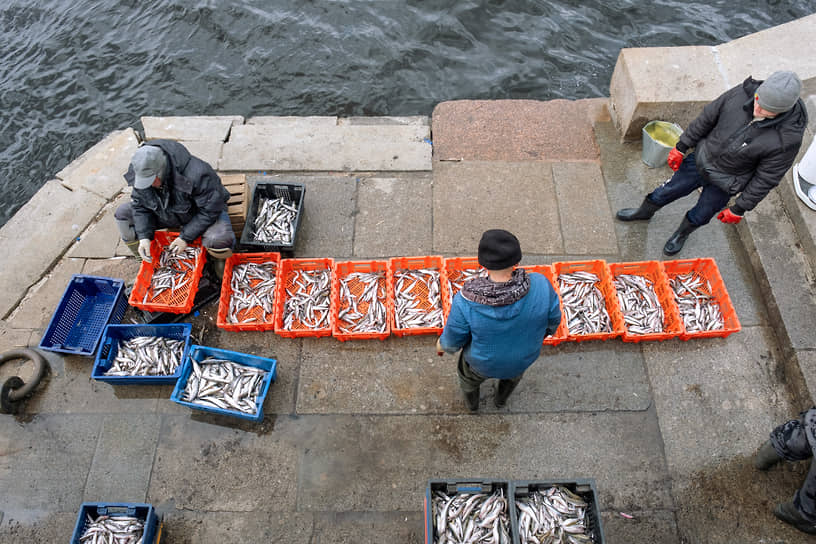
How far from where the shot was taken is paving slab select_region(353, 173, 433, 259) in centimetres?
646

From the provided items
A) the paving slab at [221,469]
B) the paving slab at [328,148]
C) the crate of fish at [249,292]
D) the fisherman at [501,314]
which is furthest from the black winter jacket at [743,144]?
the paving slab at [221,469]

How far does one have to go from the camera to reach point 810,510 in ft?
13.5

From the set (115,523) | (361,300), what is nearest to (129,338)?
(115,523)

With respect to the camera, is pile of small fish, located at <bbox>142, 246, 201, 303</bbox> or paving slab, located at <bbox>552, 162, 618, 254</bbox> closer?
pile of small fish, located at <bbox>142, 246, 201, 303</bbox>

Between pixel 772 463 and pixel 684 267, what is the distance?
223 cm

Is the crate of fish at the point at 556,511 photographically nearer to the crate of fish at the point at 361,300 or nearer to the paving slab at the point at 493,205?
the crate of fish at the point at 361,300

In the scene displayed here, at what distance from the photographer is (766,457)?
4.61 m

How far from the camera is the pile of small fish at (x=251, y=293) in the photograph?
18.8 feet

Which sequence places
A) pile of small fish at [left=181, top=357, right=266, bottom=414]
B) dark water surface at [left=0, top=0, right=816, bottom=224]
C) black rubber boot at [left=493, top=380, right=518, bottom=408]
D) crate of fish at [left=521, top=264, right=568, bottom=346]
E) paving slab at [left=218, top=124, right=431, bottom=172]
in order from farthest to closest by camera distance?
dark water surface at [left=0, top=0, right=816, bottom=224], paving slab at [left=218, top=124, right=431, bottom=172], crate of fish at [left=521, top=264, right=568, bottom=346], pile of small fish at [left=181, top=357, right=266, bottom=414], black rubber boot at [left=493, top=380, right=518, bottom=408]

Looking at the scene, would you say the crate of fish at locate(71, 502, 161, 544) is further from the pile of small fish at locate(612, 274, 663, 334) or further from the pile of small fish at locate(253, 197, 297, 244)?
the pile of small fish at locate(612, 274, 663, 334)

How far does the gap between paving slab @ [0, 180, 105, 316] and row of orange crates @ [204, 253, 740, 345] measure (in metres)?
2.79

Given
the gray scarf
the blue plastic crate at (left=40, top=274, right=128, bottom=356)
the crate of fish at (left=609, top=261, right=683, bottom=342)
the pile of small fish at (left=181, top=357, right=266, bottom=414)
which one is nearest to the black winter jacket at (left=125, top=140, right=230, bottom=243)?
the blue plastic crate at (left=40, top=274, right=128, bottom=356)

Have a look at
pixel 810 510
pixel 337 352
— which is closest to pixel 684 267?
pixel 810 510

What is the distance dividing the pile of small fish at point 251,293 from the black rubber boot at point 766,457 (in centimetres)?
514
